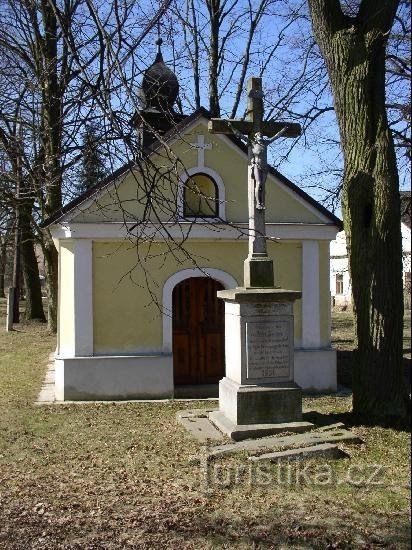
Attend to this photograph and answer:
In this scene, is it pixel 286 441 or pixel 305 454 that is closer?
pixel 305 454

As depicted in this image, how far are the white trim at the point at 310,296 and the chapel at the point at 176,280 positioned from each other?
Answer: 0.8 inches

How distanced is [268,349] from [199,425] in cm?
141

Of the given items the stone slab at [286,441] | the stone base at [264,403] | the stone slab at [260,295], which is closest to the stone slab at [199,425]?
the stone base at [264,403]

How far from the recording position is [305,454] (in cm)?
660

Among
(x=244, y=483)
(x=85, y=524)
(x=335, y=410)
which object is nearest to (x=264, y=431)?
(x=244, y=483)

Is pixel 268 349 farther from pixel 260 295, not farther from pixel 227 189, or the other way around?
pixel 227 189

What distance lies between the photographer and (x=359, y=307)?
7.89 meters

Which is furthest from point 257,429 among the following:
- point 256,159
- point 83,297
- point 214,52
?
point 214,52

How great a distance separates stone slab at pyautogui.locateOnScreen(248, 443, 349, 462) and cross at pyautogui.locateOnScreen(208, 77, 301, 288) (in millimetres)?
2253

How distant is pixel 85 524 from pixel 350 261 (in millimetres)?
4691

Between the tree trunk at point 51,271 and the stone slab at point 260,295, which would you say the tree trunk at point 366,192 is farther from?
the tree trunk at point 51,271

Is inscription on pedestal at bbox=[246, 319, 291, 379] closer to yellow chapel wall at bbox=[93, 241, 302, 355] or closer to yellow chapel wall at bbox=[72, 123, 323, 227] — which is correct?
yellow chapel wall at bbox=[93, 241, 302, 355]

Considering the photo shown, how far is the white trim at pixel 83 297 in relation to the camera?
10.9 m

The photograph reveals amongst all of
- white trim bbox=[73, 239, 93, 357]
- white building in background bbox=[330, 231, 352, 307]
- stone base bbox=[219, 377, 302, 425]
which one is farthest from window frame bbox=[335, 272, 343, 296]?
stone base bbox=[219, 377, 302, 425]
